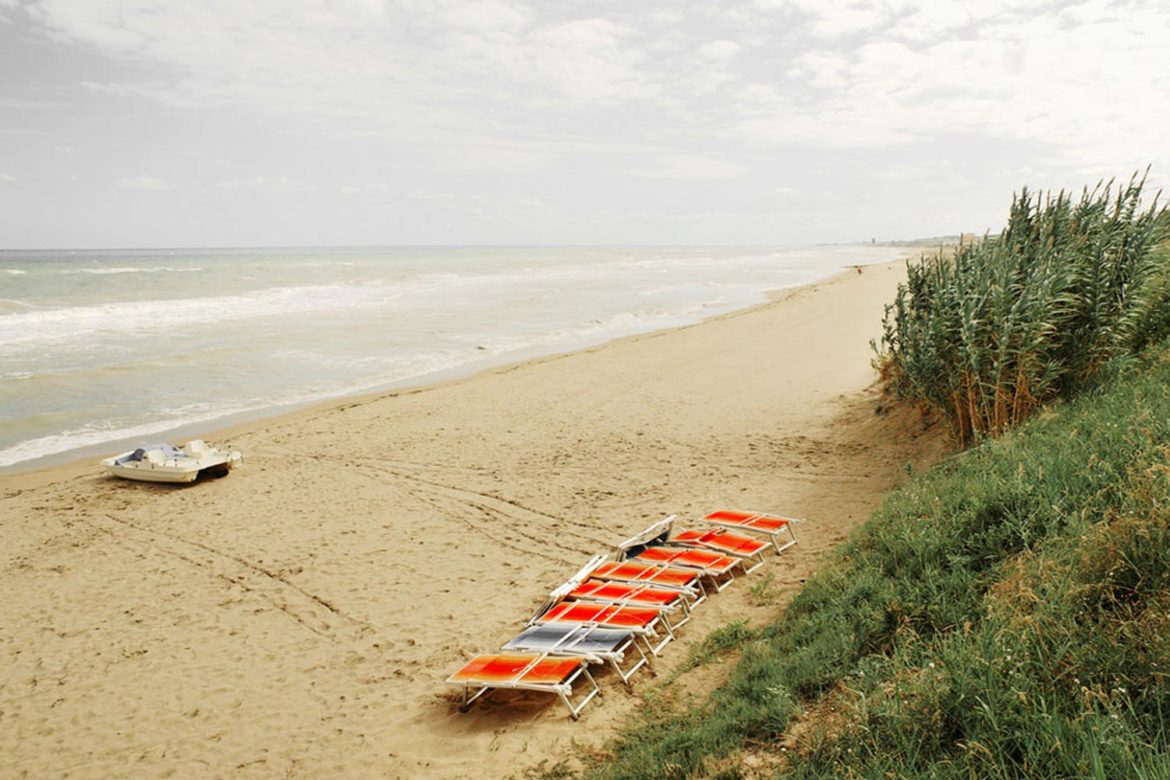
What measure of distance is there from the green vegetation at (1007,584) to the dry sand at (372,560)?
1048 millimetres

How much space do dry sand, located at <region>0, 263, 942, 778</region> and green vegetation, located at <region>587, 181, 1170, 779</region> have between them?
105 cm

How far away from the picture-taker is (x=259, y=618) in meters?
7.00

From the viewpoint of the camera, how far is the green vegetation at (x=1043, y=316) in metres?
7.16

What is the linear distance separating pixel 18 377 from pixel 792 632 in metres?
21.4

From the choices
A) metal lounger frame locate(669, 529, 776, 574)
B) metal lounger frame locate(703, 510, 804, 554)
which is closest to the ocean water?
metal lounger frame locate(669, 529, 776, 574)

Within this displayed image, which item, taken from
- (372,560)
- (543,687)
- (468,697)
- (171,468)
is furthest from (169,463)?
(543,687)

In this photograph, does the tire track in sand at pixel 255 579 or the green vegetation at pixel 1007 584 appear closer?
the green vegetation at pixel 1007 584

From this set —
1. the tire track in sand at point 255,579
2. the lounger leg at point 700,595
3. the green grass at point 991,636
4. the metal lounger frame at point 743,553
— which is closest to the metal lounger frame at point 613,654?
the green grass at point 991,636

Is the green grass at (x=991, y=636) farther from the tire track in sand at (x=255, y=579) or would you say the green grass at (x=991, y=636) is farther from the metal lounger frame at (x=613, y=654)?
the tire track in sand at (x=255, y=579)

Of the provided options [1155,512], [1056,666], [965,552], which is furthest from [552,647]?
[1155,512]

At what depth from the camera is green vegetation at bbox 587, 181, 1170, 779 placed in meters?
2.78

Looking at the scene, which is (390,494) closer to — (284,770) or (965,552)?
(284,770)

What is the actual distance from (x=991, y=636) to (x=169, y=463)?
11.5m

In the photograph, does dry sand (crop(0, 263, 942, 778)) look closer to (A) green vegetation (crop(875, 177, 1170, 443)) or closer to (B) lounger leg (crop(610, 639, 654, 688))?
(B) lounger leg (crop(610, 639, 654, 688))
